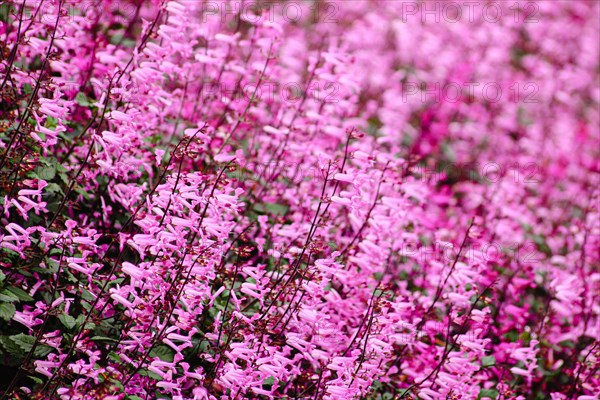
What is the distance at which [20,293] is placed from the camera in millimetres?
3633

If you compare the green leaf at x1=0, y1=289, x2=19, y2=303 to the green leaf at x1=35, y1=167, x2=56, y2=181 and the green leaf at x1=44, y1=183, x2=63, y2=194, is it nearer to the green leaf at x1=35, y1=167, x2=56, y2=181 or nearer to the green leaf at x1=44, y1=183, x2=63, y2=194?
the green leaf at x1=44, y1=183, x2=63, y2=194

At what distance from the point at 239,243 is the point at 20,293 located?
1627 millimetres

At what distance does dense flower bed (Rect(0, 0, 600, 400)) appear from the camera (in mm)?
3596

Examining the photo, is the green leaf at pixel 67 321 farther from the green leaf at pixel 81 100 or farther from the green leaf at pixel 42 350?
the green leaf at pixel 81 100

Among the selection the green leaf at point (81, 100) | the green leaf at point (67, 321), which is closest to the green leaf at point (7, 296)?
the green leaf at point (67, 321)

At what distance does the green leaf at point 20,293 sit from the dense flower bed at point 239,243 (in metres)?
0.01

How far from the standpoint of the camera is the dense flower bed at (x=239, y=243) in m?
3.60

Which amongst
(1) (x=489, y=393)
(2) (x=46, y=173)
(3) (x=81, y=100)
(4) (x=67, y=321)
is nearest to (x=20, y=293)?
(4) (x=67, y=321)

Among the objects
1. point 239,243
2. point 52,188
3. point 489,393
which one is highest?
point 52,188

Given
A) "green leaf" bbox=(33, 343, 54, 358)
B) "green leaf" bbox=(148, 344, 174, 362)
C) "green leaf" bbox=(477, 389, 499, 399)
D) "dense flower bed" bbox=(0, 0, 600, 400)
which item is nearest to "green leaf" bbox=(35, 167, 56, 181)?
"dense flower bed" bbox=(0, 0, 600, 400)

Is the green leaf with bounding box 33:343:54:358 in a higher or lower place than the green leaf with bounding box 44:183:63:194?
lower

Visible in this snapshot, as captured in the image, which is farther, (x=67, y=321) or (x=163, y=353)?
(x=163, y=353)

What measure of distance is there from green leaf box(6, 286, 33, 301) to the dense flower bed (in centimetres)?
1

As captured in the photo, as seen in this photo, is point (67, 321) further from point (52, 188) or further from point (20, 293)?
point (52, 188)
